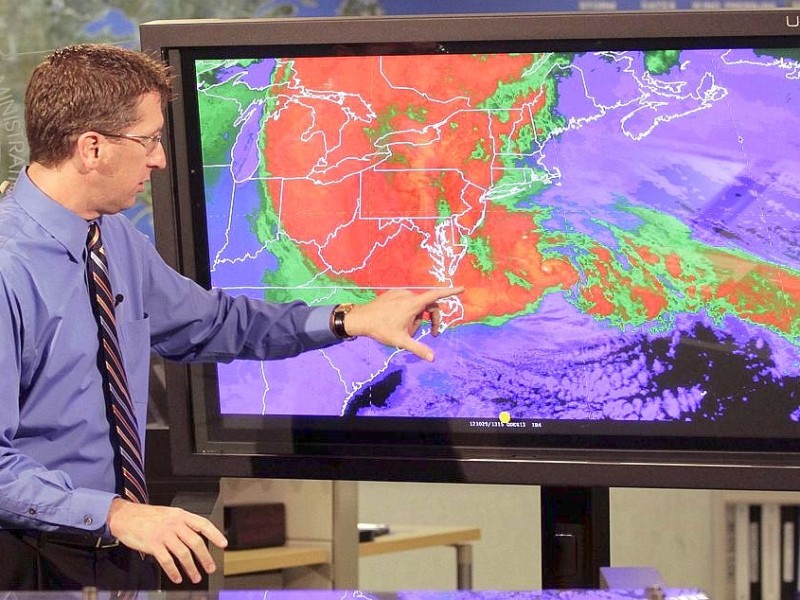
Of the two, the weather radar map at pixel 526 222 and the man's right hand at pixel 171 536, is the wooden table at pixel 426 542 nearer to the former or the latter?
the weather radar map at pixel 526 222

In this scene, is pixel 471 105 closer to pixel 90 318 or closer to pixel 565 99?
pixel 565 99

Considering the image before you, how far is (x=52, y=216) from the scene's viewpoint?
1.79m

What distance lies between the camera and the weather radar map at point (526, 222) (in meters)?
1.93

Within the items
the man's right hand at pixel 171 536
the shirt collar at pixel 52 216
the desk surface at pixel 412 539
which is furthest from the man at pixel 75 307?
the desk surface at pixel 412 539

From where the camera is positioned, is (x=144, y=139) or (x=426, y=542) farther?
(x=426, y=542)

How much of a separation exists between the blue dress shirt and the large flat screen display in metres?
0.07

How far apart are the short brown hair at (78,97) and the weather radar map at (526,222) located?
0.89ft

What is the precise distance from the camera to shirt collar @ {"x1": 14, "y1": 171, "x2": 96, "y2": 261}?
1791mm

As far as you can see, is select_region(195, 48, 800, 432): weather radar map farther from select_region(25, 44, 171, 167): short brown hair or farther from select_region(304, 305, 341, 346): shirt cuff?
select_region(25, 44, 171, 167): short brown hair

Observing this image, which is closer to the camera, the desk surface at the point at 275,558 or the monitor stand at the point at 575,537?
the monitor stand at the point at 575,537

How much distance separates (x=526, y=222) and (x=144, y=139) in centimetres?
62

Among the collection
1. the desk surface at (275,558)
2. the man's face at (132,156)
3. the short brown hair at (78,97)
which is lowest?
the desk surface at (275,558)

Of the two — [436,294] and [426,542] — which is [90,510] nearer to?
[436,294]

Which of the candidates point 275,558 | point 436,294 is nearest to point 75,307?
point 436,294
